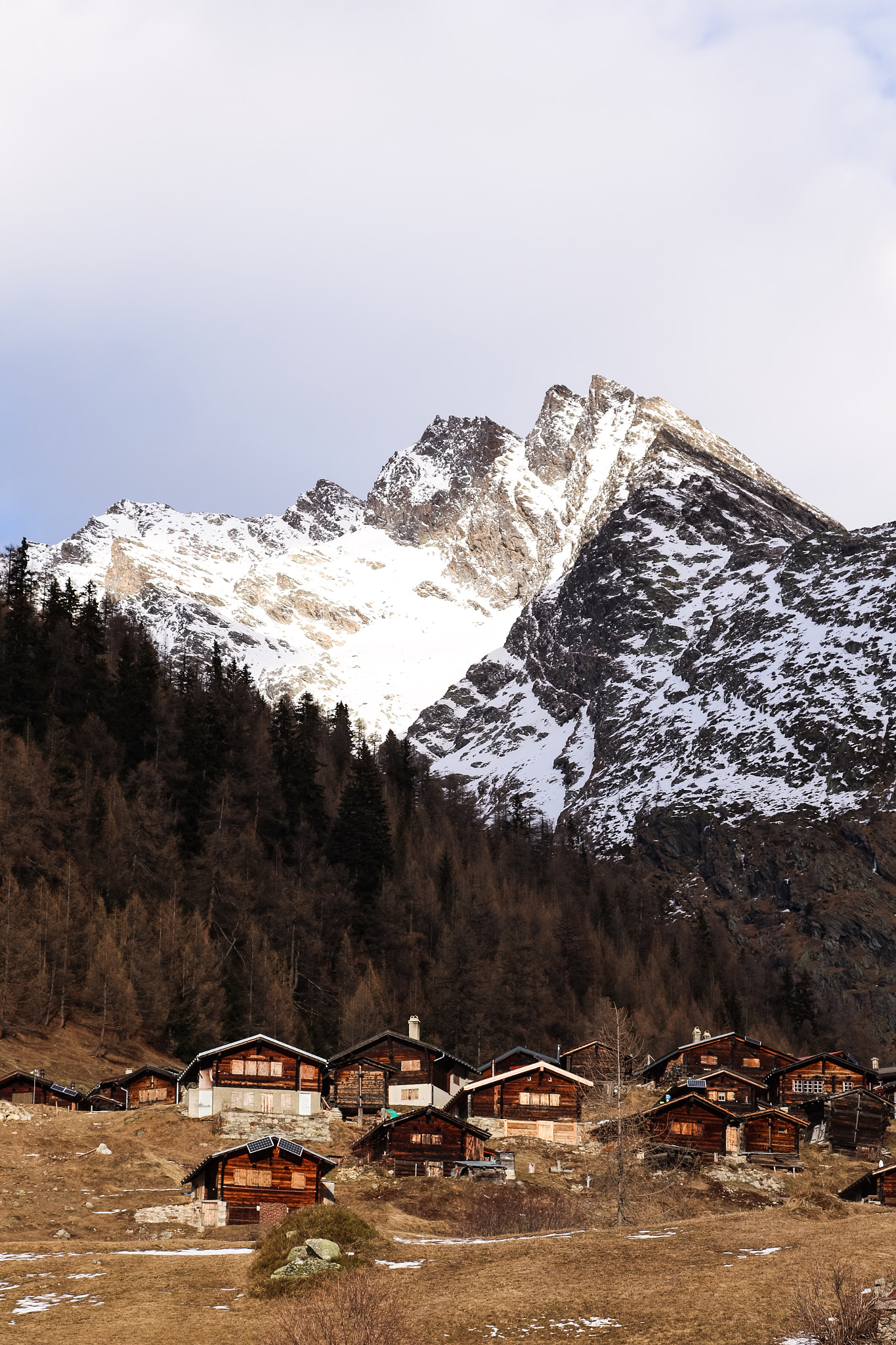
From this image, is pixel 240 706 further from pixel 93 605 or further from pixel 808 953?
pixel 808 953

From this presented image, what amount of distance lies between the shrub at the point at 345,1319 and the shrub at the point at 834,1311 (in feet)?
27.1

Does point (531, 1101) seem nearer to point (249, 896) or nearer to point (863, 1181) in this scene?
point (863, 1181)

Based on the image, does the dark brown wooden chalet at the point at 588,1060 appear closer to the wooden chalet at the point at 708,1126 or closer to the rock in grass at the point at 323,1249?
the wooden chalet at the point at 708,1126

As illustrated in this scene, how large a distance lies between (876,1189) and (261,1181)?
87.6 ft

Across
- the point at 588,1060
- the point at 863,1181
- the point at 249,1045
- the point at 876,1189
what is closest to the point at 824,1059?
the point at 588,1060

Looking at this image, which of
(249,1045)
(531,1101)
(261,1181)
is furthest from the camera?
(531,1101)

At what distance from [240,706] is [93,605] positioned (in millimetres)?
17363

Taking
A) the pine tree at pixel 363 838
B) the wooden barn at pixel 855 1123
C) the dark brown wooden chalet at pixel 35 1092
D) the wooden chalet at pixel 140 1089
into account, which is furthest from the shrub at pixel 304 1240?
→ the pine tree at pixel 363 838

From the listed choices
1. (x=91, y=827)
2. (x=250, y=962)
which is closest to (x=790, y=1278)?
(x=250, y=962)

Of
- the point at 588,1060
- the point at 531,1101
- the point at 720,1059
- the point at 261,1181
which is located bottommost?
the point at 261,1181

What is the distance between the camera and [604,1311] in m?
30.5

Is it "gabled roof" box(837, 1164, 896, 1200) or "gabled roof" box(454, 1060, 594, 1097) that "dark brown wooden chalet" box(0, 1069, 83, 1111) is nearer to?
"gabled roof" box(454, 1060, 594, 1097)

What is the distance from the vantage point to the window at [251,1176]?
150ft

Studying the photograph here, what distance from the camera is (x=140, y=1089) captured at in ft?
234
